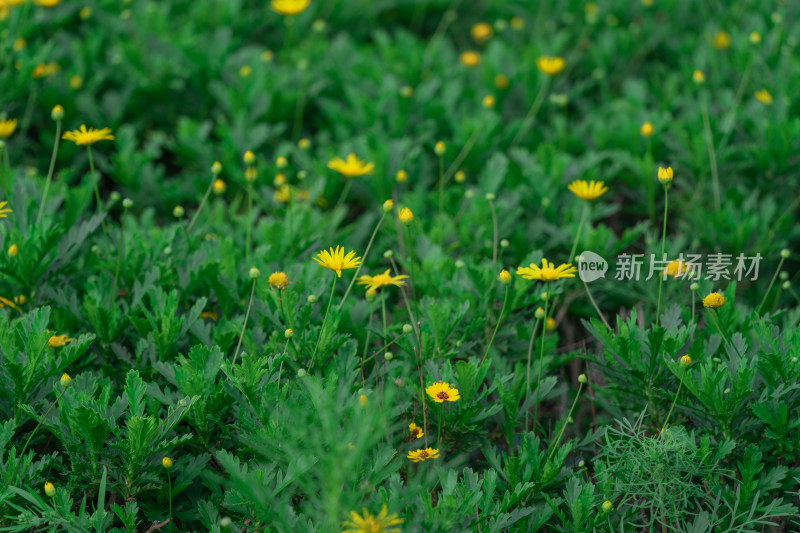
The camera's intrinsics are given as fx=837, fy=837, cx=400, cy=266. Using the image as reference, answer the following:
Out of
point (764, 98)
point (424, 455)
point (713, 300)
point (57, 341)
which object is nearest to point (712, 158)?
point (764, 98)

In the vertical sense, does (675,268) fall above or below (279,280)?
below

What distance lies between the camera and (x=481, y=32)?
397 centimetres

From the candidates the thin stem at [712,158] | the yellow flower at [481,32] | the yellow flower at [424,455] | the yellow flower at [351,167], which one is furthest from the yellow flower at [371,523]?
the yellow flower at [481,32]

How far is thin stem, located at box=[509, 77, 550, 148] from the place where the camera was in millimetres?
3244

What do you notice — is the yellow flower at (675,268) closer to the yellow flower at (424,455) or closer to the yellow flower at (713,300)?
the yellow flower at (713,300)

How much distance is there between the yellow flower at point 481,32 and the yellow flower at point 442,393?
2.48 metres

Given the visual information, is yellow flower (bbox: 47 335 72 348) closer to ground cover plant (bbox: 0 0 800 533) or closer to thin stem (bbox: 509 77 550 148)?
ground cover plant (bbox: 0 0 800 533)

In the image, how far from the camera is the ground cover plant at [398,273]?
182 centimetres

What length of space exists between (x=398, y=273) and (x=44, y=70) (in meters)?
1.62

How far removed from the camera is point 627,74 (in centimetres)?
381

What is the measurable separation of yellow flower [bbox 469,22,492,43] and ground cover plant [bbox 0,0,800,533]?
0.12ft

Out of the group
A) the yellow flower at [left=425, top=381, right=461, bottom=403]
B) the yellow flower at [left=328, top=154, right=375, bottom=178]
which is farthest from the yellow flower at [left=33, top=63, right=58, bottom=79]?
the yellow flower at [left=425, top=381, right=461, bottom=403]

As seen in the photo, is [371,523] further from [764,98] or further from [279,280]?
[764,98]

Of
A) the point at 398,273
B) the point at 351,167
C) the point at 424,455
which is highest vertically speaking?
the point at 351,167
